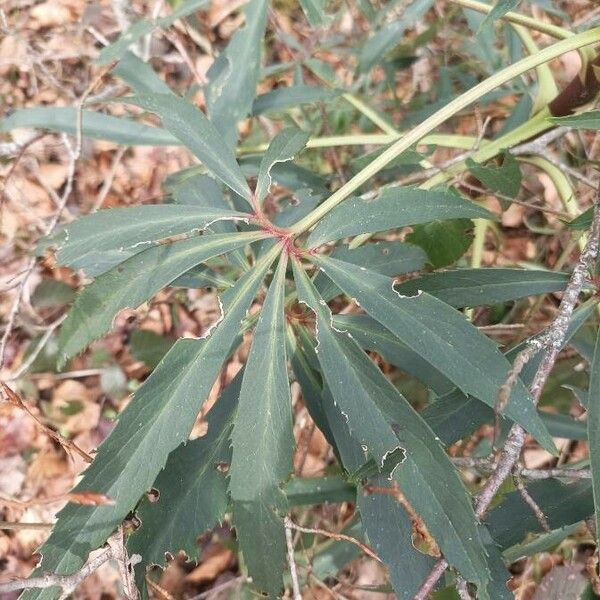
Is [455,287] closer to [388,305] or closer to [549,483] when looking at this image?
[388,305]

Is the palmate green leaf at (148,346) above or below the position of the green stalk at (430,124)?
below

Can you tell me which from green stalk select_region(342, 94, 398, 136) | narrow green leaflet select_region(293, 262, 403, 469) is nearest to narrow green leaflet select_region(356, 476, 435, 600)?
narrow green leaflet select_region(293, 262, 403, 469)

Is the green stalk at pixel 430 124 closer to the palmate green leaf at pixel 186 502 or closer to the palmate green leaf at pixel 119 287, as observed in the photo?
the palmate green leaf at pixel 119 287

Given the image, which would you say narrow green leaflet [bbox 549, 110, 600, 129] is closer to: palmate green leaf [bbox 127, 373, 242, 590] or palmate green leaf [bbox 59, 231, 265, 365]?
palmate green leaf [bbox 59, 231, 265, 365]

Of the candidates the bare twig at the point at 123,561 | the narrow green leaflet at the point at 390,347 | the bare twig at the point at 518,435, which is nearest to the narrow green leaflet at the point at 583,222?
the bare twig at the point at 518,435

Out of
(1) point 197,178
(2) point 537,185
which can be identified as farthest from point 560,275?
(2) point 537,185

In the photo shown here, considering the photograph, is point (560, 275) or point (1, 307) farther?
point (1, 307)
